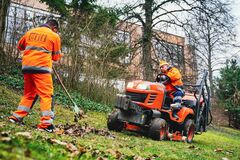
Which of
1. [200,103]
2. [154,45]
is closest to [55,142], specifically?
[200,103]

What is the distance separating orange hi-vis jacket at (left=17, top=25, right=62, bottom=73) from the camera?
21.7ft

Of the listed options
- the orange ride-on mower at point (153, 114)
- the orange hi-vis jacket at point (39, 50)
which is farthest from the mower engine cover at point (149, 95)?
the orange hi-vis jacket at point (39, 50)

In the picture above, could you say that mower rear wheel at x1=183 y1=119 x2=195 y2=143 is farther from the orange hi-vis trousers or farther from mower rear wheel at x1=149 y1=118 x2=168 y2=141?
the orange hi-vis trousers

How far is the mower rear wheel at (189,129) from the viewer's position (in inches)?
392

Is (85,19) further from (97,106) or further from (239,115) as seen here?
(239,115)

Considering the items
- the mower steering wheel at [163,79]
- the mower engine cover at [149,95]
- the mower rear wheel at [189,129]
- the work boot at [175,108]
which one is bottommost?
the mower rear wheel at [189,129]

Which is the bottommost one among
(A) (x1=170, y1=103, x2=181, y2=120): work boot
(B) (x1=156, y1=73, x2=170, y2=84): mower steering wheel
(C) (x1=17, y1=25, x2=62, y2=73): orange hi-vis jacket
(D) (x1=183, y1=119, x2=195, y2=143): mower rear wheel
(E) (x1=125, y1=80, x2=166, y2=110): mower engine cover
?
(D) (x1=183, y1=119, x2=195, y2=143): mower rear wheel

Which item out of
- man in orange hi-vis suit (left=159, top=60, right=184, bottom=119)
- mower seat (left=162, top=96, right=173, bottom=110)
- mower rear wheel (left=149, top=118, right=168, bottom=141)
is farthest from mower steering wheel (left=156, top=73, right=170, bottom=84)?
mower rear wheel (left=149, top=118, right=168, bottom=141)

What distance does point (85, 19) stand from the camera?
1585cm

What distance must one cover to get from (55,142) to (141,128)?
542 centimetres

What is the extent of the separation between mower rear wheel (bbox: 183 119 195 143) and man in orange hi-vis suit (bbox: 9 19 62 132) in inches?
176

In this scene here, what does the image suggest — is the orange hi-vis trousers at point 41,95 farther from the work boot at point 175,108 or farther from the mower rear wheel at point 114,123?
the work boot at point 175,108

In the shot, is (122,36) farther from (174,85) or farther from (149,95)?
(149,95)

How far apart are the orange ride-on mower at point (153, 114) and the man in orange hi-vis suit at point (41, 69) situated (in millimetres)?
2517
